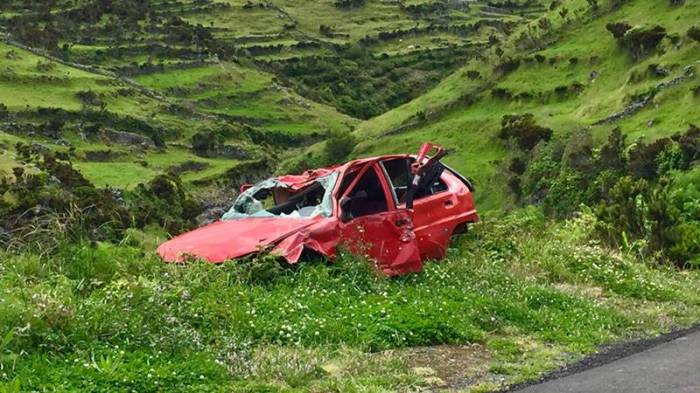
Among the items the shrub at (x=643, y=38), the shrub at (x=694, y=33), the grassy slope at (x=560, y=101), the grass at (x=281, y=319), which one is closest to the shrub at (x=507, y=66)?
the grassy slope at (x=560, y=101)

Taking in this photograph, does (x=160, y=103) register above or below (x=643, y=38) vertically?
below

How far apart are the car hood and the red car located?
1cm

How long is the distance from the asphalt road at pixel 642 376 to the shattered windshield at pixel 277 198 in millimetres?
4440

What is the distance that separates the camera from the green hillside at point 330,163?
695 cm

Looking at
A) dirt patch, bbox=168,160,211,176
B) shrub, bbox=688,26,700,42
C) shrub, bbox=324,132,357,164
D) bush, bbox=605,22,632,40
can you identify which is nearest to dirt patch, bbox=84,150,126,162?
dirt patch, bbox=168,160,211,176

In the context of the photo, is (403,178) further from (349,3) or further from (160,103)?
(349,3)

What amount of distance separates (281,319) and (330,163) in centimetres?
7965

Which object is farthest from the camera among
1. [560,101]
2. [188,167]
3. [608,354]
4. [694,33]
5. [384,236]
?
[188,167]

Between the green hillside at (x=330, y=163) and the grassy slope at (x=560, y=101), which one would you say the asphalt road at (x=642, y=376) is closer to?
the green hillside at (x=330, y=163)

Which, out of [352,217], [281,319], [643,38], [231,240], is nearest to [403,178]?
[352,217]

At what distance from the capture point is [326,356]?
709 cm

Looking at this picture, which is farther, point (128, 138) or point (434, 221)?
point (128, 138)

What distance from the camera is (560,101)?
253 feet

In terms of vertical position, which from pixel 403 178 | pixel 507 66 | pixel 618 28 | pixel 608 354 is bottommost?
pixel 507 66
